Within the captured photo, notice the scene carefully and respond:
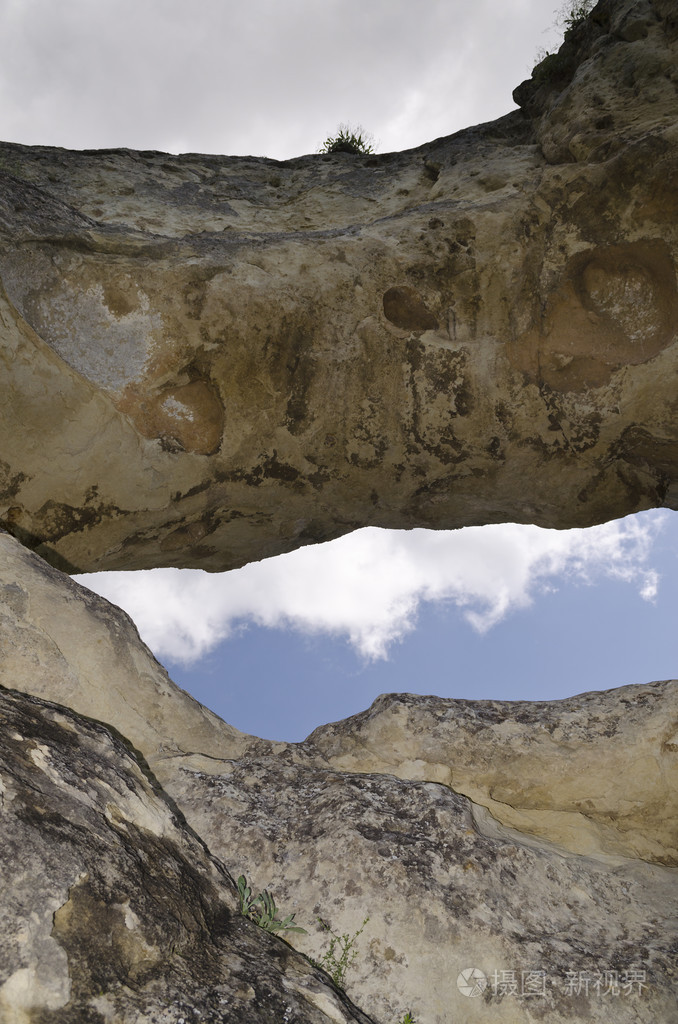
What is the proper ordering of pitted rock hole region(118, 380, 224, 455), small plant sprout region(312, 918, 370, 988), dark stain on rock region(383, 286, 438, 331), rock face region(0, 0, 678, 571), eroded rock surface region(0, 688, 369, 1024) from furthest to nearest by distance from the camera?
1. dark stain on rock region(383, 286, 438, 331)
2. pitted rock hole region(118, 380, 224, 455)
3. rock face region(0, 0, 678, 571)
4. small plant sprout region(312, 918, 370, 988)
5. eroded rock surface region(0, 688, 369, 1024)

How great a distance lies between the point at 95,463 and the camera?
5488 mm

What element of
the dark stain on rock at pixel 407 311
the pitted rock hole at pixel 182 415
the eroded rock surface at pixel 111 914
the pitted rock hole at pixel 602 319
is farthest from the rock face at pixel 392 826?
the dark stain on rock at pixel 407 311

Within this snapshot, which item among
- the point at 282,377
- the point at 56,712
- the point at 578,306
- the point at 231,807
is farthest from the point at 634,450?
the point at 56,712

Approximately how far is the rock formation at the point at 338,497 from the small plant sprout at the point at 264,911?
7cm

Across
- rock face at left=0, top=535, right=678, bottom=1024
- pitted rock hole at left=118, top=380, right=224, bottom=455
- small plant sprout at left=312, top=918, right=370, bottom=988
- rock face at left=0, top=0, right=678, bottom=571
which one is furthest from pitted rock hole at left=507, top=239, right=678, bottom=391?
small plant sprout at left=312, top=918, right=370, bottom=988

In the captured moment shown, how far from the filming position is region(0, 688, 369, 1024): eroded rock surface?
6.39 feet

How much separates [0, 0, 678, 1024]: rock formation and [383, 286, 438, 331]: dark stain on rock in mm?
17

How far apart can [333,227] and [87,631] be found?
3.92 metres

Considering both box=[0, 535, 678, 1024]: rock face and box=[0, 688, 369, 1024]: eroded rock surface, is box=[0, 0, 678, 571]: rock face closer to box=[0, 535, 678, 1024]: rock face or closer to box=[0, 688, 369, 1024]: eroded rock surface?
box=[0, 535, 678, 1024]: rock face

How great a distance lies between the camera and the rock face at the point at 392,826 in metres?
2.46

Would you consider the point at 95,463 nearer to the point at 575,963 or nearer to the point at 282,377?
the point at 282,377

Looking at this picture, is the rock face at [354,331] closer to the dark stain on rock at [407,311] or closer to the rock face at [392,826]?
the dark stain on rock at [407,311]

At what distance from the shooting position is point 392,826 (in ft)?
10.8

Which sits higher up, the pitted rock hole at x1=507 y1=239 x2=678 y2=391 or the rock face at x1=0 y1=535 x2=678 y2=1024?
the pitted rock hole at x1=507 y1=239 x2=678 y2=391
